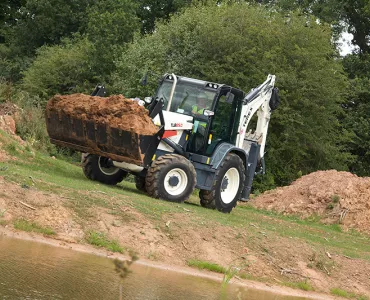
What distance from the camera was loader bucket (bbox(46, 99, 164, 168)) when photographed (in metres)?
16.3

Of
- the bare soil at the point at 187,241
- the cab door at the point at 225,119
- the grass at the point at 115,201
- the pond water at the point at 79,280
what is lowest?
the pond water at the point at 79,280

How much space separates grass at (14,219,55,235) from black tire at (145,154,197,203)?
4549mm

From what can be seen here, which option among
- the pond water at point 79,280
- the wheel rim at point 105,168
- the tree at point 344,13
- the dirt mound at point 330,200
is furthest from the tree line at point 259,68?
the pond water at point 79,280

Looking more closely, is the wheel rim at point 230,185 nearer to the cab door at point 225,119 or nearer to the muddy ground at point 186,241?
the cab door at point 225,119

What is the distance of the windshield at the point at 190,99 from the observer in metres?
18.4

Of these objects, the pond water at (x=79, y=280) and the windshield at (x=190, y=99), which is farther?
the windshield at (x=190, y=99)

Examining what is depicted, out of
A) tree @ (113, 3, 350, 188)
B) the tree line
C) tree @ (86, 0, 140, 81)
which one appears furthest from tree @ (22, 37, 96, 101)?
tree @ (113, 3, 350, 188)

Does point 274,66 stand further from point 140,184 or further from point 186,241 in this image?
point 186,241

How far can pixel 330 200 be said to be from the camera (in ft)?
82.0

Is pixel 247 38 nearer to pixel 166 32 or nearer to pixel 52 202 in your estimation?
pixel 166 32

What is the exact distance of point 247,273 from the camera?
44.9 ft

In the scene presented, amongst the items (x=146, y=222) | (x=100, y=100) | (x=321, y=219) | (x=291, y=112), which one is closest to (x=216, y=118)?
(x=100, y=100)

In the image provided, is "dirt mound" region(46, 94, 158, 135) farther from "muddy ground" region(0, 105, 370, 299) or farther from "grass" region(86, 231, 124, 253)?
"grass" region(86, 231, 124, 253)

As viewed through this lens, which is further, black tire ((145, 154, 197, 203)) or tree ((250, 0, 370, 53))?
A: tree ((250, 0, 370, 53))
